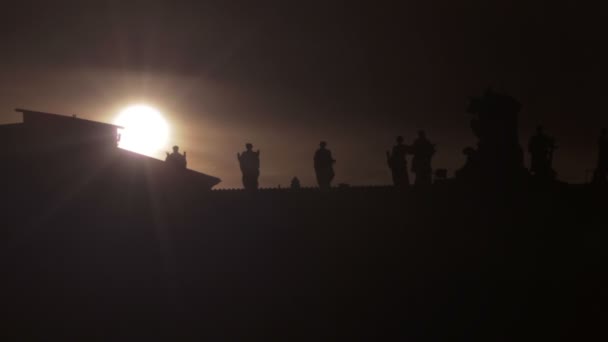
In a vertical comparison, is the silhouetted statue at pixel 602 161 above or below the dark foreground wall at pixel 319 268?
above

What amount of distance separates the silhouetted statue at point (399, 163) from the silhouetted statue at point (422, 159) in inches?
12.7

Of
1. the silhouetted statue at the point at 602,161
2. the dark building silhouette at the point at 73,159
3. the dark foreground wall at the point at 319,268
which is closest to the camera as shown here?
the dark foreground wall at the point at 319,268

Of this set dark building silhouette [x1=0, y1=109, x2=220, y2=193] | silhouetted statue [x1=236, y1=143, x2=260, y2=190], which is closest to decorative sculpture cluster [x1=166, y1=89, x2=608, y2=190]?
silhouetted statue [x1=236, y1=143, x2=260, y2=190]

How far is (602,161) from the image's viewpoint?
26.3 m

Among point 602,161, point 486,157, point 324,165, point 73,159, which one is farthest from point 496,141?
point 73,159

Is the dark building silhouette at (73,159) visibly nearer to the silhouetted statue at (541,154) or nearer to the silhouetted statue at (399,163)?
the silhouetted statue at (399,163)

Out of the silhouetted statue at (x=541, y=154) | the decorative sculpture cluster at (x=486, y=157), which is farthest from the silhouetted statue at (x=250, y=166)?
the silhouetted statue at (x=541, y=154)

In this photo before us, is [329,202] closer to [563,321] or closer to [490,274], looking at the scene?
[490,274]

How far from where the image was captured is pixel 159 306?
79.3 feet

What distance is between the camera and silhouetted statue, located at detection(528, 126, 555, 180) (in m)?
26.8

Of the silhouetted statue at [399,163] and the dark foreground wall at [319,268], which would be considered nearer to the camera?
the dark foreground wall at [319,268]

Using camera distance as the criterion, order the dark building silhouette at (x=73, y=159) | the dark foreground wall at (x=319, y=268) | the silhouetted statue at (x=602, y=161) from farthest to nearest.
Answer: the dark building silhouette at (x=73, y=159) → the silhouetted statue at (x=602, y=161) → the dark foreground wall at (x=319, y=268)

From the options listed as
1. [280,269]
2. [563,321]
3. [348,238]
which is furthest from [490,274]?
[280,269]

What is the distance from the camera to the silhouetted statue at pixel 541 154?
1055 inches
